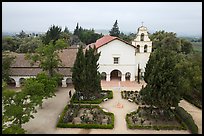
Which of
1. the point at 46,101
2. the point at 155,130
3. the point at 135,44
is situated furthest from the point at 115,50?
the point at 155,130

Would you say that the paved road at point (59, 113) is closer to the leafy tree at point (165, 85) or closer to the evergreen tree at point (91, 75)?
the evergreen tree at point (91, 75)

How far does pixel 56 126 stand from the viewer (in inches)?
835

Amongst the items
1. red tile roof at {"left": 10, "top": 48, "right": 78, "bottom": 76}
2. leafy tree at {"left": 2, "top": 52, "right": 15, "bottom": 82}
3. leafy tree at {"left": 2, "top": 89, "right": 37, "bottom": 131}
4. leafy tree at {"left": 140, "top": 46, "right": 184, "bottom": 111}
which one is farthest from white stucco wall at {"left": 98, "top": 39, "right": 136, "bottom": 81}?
leafy tree at {"left": 2, "top": 89, "right": 37, "bottom": 131}

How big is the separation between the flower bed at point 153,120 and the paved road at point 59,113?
1.39 ft

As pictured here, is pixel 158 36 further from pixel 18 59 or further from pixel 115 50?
pixel 18 59

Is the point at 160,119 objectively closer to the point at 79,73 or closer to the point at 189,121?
the point at 189,121

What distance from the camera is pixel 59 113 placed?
24.5m

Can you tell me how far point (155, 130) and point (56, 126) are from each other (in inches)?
330

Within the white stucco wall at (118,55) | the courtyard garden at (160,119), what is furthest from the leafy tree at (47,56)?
the courtyard garden at (160,119)

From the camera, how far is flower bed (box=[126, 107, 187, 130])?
21.2 meters

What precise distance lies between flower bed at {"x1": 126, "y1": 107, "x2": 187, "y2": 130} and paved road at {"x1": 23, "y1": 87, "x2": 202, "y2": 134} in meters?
0.42

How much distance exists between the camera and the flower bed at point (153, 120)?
835 inches

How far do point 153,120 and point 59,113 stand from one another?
906 cm

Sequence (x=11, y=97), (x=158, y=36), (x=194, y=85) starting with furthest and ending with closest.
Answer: (x=158, y=36) → (x=194, y=85) → (x=11, y=97)
